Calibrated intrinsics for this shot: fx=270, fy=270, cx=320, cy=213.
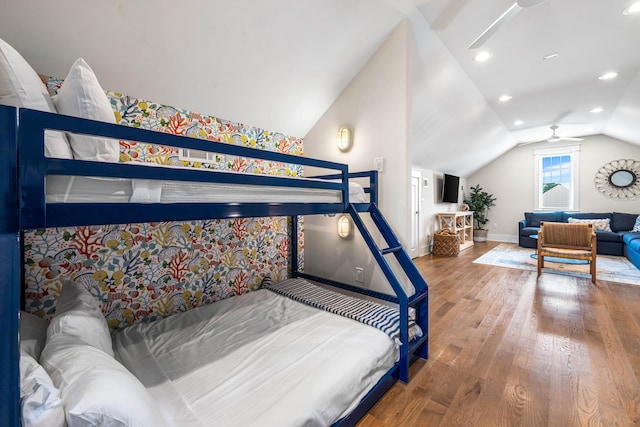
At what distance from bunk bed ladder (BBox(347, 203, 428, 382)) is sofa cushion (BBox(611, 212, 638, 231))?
19.8 feet

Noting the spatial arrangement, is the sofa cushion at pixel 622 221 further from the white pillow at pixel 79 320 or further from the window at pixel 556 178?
the white pillow at pixel 79 320

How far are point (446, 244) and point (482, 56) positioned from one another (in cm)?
331

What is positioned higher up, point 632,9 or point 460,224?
point 632,9

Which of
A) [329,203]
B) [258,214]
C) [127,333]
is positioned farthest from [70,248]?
[329,203]

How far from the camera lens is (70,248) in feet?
5.21

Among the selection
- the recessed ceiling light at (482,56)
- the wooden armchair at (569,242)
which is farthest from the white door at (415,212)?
the recessed ceiling light at (482,56)

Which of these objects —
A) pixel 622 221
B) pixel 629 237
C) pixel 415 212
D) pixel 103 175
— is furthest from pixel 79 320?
pixel 622 221

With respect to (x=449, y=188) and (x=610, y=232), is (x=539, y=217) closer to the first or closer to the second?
(x=610, y=232)

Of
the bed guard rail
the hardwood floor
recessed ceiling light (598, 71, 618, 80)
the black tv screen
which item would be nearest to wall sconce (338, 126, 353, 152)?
the bed guard rail

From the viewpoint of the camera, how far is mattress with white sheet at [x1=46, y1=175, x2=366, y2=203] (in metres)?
0.81

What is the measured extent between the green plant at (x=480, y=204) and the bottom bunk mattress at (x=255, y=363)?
6552mm

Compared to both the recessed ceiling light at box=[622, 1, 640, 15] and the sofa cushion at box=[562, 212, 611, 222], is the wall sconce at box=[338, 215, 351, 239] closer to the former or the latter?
the recessed ceiling light at box=[622, 1, 640, 15]

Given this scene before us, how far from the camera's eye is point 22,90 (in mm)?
855

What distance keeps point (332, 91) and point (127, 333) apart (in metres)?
2.40
